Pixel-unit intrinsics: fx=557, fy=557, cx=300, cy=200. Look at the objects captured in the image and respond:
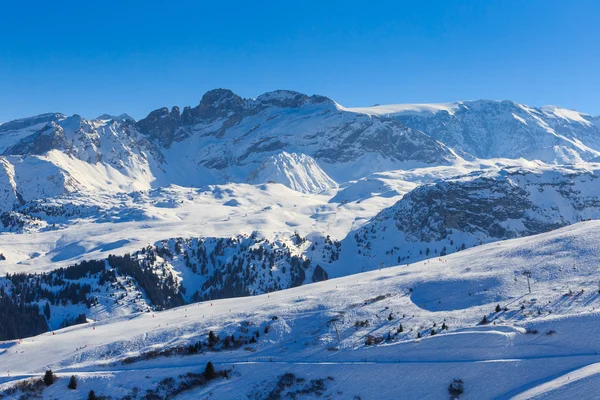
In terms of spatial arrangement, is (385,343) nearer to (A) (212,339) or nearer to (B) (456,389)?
(B) (456,389)

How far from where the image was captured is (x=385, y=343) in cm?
6762

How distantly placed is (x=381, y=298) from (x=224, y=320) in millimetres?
24489

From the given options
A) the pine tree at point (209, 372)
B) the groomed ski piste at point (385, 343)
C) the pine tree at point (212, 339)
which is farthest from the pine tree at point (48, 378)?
the pine tree at point (212, 339)

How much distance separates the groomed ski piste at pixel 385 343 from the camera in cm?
5725

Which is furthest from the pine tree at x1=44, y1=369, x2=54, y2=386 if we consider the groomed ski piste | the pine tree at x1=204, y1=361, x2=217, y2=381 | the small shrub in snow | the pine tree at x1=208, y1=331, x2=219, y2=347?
the small shrub in snow

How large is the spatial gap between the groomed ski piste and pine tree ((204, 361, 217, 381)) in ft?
2.67

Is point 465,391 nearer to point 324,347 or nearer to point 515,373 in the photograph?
point 515,373

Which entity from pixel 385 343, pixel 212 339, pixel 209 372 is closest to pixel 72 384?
pixel 209 372

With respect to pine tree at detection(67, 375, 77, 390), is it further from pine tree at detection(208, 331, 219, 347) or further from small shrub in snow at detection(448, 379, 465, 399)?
small shrub in snow at detection(448, 379, 465, 399)

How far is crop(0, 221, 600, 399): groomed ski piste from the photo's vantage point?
5725cm

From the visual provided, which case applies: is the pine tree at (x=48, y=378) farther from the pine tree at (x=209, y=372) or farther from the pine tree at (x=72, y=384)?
the pine tree at (x=209, y=372)

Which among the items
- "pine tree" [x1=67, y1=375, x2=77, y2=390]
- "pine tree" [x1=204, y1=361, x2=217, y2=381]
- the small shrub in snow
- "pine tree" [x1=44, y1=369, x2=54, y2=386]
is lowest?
the small shrub in snow

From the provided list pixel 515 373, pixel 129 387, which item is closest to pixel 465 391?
pixel 515 373

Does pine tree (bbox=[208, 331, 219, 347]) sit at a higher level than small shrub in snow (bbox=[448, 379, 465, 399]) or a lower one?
higher
